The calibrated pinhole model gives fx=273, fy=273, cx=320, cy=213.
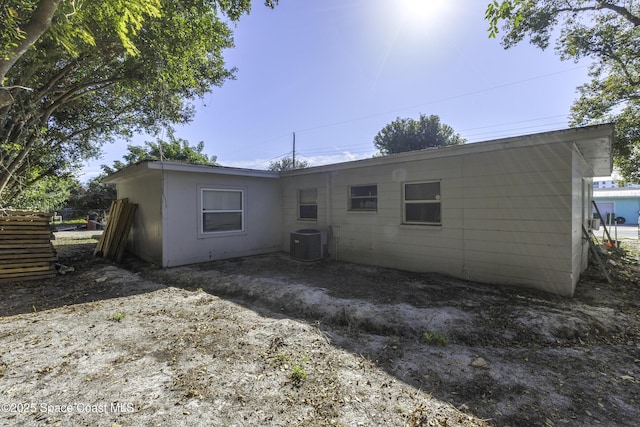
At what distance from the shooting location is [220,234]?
7617 millimetres

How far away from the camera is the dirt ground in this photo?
202cm

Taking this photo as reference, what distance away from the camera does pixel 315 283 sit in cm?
532

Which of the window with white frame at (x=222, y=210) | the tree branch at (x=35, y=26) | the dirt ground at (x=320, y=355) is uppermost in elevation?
the tree branch at (x=35, y=26)

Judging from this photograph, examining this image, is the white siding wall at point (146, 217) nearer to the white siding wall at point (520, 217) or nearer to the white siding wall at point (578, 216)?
the white siding wall at point (520, 217)

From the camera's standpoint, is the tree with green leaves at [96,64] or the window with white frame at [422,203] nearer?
the tree with green leaves at [96,64]

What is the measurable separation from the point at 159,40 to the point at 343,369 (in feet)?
22.0

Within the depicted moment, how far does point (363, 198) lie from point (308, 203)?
1983 millimetres

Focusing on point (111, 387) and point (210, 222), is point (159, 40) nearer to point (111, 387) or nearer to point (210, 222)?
point (210, 222)

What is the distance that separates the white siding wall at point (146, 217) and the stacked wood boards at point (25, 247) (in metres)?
1.92

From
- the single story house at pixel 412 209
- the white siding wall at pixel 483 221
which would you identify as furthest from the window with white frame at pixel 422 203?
the white siding wall at pixel 483 221

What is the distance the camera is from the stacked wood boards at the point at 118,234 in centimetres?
786

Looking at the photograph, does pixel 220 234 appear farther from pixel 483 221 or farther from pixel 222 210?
pixel 483 221

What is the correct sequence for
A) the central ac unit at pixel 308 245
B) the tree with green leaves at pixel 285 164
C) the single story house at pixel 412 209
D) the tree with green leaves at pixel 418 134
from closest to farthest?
the single story house at pixel 412 209
the central ac unit at pixel 308 245
the tree with green leaves at pixel 418 134
the tree with green leaves at pixel 285 164

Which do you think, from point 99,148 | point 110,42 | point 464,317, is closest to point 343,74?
point 110,42
